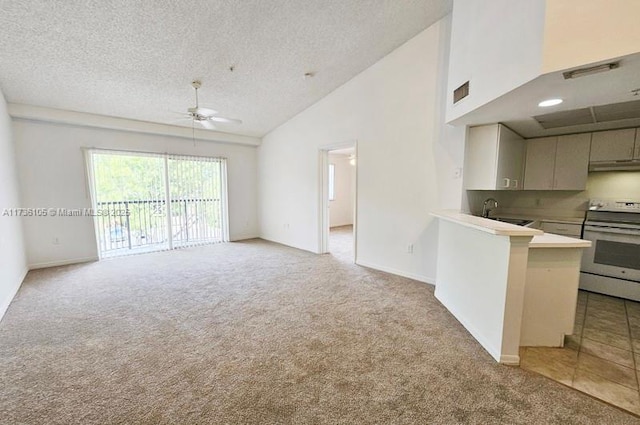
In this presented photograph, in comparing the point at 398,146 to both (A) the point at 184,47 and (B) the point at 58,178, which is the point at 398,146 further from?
(B) the point at 58,178

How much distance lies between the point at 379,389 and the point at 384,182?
291cm

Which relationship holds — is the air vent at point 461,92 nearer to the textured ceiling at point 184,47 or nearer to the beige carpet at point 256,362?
the textured ceiling at point 184,47

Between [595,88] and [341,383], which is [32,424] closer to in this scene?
[341,383]

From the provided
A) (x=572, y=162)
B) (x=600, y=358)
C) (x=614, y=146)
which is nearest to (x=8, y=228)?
(x=600, y=358)

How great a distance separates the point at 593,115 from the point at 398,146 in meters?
2.07

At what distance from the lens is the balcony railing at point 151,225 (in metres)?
5.33

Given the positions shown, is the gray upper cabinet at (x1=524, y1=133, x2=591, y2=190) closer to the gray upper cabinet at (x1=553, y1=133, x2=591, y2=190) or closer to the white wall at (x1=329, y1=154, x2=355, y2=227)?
the gray upper cabinet at (x1=553, y1=133, x2=591, y2=190)

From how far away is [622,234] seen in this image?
3.15m

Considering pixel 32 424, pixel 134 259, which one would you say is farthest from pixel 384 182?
pixel 134 259

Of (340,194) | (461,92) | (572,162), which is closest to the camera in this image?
(461,92)

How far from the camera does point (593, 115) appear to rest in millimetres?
2857

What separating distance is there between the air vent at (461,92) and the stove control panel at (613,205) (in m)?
2.55

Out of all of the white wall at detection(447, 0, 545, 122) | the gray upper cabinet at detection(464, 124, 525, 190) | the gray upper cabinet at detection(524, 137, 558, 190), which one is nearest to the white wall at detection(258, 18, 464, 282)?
the gray upper cabinet at detection(464, 124, 525, 190)

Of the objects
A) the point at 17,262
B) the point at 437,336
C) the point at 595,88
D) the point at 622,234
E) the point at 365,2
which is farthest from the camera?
the point at 17,262
